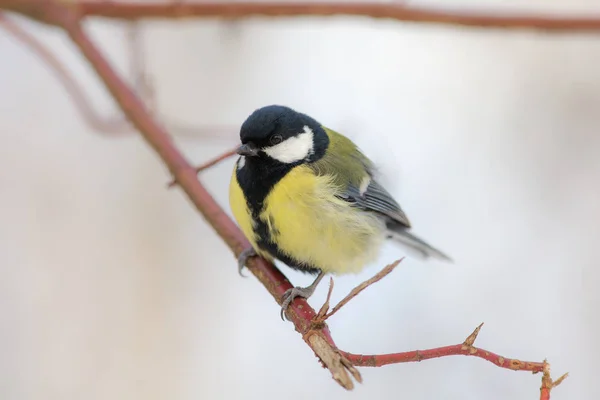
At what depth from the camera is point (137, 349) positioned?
8.16 feet

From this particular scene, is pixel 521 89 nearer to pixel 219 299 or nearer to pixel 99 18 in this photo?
pixel 219 299

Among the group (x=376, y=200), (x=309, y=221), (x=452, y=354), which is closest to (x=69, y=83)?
(x=309, y=221)

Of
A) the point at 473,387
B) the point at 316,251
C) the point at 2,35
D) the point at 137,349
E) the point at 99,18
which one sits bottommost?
the point at 473,387

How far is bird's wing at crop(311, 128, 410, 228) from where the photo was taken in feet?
5.31

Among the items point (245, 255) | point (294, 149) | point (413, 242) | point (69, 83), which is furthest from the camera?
point (413, 242)

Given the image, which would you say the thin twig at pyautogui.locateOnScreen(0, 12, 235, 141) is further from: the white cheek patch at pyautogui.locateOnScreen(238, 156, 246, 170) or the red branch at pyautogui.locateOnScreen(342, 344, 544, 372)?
the red branch at pyautogui.locateOnScreen(342, 344, 544, 372)

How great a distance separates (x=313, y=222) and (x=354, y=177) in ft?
0.85

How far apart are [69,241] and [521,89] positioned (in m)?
2.08

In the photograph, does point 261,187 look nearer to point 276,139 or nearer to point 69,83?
point 276,139

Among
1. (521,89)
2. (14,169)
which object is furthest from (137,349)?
(521,89)

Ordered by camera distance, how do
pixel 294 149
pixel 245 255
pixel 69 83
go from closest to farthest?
pixel 245 255
pixel 294 149
pixel 69 83

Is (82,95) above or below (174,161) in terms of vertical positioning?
above

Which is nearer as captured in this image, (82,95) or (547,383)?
(547,383)

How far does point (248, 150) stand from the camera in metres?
1.44
